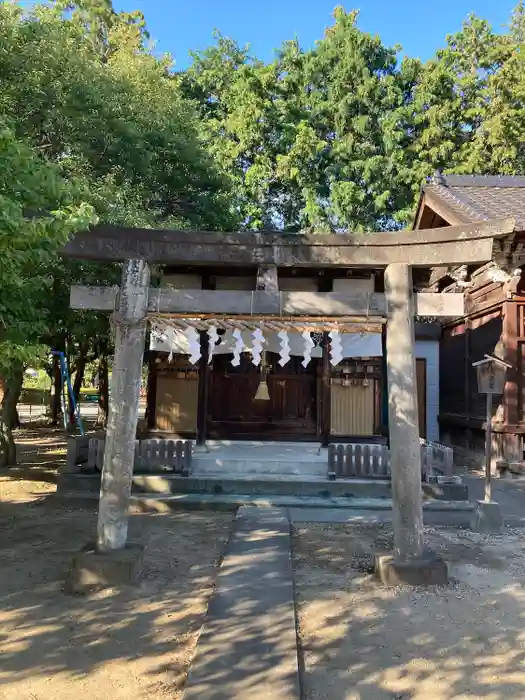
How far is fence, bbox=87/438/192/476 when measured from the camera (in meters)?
9.74

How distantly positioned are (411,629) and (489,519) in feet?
12.5

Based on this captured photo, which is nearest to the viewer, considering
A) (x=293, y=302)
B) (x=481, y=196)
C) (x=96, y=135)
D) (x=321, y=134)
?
(x=293, y=302)

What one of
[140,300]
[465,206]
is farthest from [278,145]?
[140,300]

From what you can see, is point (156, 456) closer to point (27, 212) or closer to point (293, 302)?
point (293, 302)

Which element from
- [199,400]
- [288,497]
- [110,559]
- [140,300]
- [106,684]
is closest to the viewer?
[106,684]

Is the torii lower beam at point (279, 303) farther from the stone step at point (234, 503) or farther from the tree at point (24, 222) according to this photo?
the stone step at point (234, 503)

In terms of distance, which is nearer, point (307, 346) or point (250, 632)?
point (250, 632)

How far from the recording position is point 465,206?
493 inches

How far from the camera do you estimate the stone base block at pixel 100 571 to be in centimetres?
523

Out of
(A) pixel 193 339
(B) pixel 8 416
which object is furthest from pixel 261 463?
(B) pixel 8 416

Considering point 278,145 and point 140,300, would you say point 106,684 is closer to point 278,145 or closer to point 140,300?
point 140,300

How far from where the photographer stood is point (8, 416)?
38.4 feet

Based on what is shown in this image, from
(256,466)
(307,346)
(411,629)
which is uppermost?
(307,346)

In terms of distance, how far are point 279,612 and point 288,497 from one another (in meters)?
4.49
